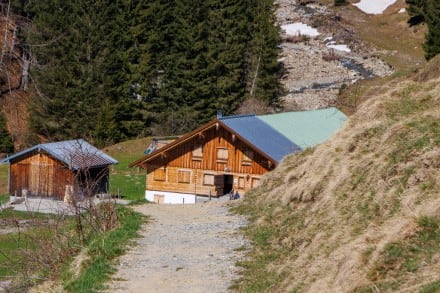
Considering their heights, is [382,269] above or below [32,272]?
above

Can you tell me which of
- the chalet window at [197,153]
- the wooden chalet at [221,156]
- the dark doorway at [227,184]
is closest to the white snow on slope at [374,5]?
the wooden chalet at [221,156]

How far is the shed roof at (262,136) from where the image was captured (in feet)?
127

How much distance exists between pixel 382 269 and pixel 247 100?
64.6 metres

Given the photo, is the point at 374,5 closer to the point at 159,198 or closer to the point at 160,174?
the point at 160,174

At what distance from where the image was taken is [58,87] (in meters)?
70.7

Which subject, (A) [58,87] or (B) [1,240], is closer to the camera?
(B) [1,240]

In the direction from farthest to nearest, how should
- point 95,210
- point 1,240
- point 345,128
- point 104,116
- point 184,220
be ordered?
point 104,116
point 1,240
point 184,220
point 345,128
point 95,210

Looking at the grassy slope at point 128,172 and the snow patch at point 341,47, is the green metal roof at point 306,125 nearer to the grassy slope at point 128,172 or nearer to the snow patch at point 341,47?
the grassy slope at point 128,172

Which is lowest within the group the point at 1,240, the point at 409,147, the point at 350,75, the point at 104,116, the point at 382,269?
the point at 1,240

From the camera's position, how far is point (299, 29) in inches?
4259

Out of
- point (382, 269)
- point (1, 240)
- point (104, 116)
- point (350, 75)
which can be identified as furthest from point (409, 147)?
point (350, 75)

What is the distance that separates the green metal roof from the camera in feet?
132

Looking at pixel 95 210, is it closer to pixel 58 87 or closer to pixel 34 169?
pixel 34 169

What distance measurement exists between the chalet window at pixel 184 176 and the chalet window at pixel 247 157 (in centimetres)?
367
